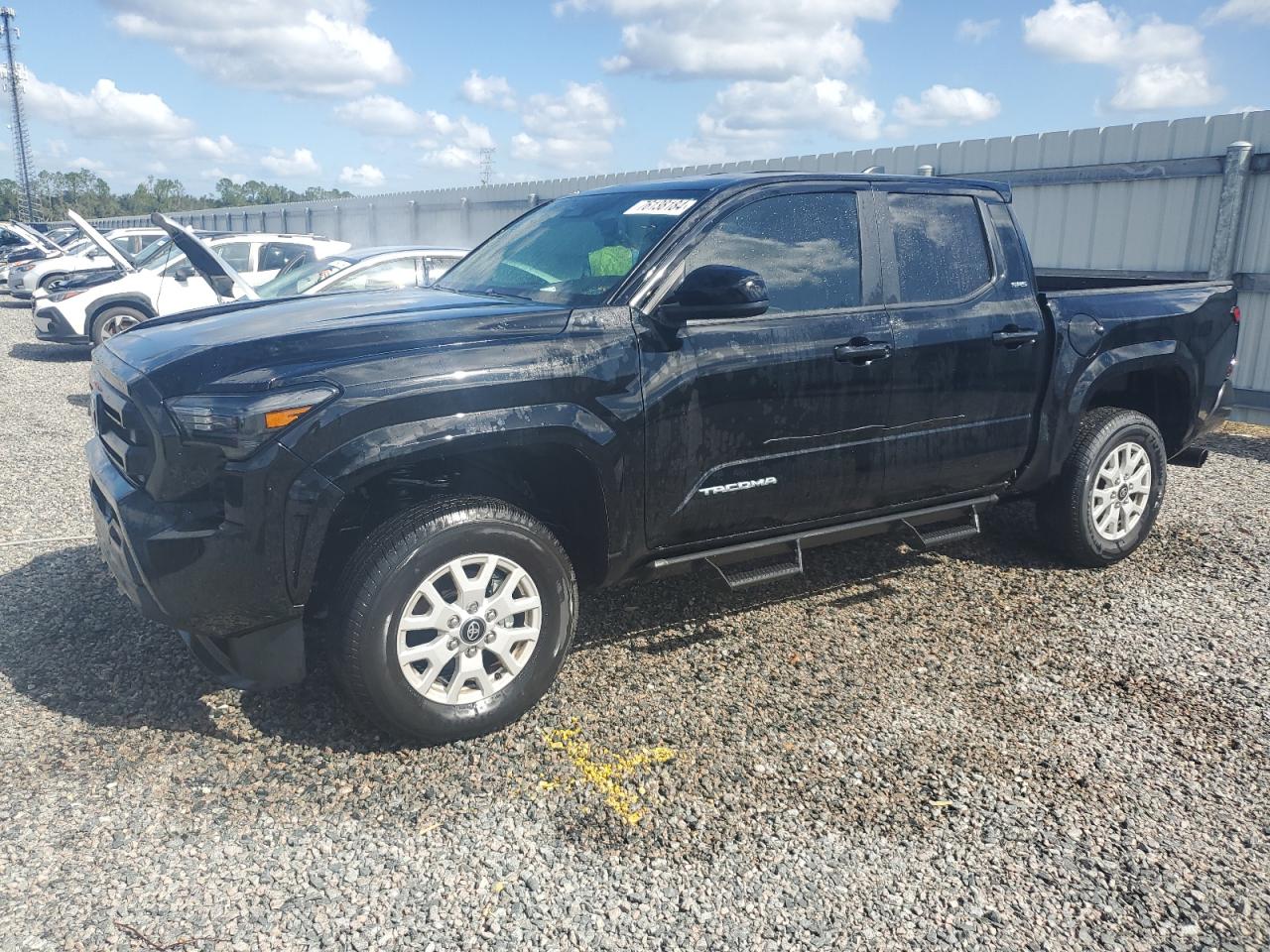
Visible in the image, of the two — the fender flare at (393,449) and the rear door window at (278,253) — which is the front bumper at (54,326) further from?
the fender flare at (393,449)

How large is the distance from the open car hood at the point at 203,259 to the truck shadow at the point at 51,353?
8.23m

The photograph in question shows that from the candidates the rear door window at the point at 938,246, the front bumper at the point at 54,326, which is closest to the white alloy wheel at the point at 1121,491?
the rear door window at the point at 938,246

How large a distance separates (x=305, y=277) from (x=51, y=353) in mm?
8039

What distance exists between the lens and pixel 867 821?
3057 millimetres

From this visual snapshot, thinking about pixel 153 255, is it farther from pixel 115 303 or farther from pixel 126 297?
pixel 115 303

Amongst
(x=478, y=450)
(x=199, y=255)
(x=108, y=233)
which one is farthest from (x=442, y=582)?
(x=108, y=233)

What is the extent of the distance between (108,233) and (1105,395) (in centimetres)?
2156

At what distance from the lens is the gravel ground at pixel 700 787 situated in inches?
103

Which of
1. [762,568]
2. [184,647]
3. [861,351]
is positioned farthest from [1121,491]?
[184,647]

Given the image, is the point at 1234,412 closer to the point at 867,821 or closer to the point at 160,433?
the point at 867,821

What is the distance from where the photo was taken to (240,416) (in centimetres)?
297

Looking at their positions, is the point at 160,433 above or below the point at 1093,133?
below

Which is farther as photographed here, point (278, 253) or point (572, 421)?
point (278, 253)

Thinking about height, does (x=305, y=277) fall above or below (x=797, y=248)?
below
